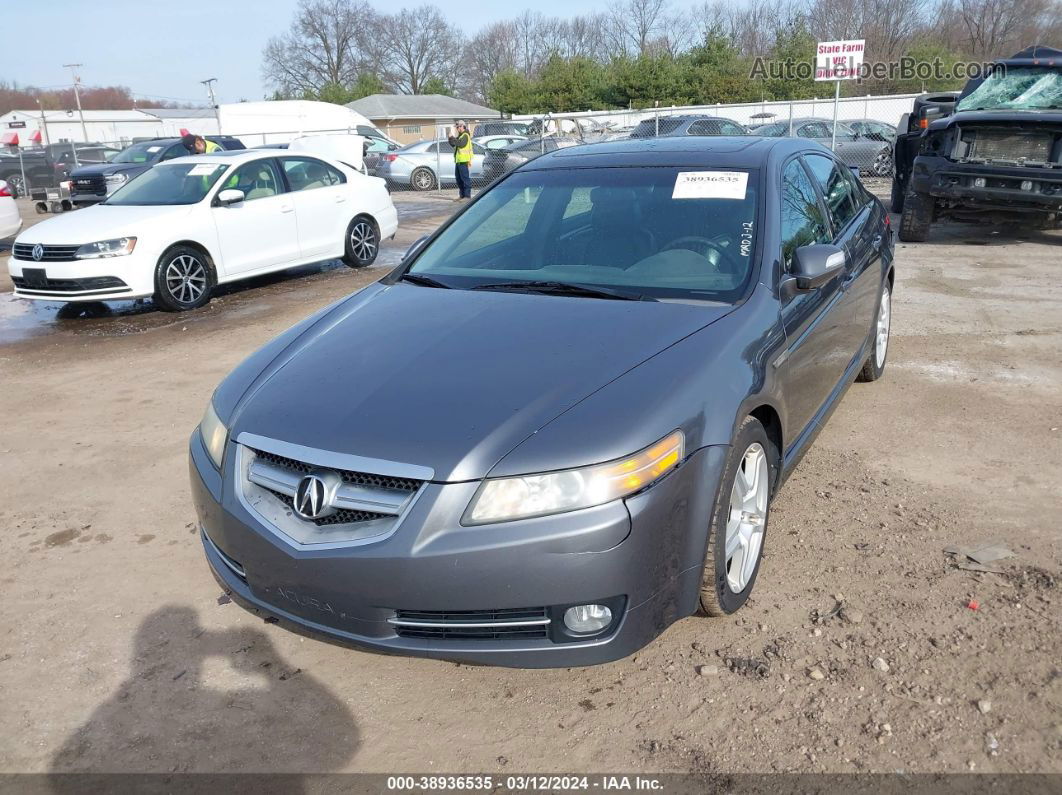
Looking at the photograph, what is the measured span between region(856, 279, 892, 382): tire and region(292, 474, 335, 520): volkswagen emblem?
12.6 feet

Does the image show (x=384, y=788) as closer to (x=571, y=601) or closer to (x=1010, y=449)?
(x=571, y=601)

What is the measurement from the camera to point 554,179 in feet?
13.6

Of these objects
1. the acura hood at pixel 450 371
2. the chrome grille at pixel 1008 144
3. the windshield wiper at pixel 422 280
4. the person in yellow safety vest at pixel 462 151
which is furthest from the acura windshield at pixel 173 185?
the chrome grille at pixel 1008 144

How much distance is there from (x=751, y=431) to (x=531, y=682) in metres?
1.12

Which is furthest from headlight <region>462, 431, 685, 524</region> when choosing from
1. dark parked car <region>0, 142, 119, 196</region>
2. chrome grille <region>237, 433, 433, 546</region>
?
dark parked car <region>0, 142, 119, 196</region>

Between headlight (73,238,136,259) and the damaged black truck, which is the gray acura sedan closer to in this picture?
headlight (73,238,136,259)

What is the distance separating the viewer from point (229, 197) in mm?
8977

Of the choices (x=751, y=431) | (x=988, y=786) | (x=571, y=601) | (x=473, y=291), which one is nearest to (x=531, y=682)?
(x=571, y=601)

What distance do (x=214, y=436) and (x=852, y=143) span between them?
21017mm

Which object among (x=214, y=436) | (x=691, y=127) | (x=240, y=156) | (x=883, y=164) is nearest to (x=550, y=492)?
(x=214, y=436)

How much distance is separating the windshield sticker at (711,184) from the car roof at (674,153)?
66 millimetres

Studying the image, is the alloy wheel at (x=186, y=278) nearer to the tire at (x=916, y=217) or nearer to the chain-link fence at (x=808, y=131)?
the tire at (x=916, y=217)

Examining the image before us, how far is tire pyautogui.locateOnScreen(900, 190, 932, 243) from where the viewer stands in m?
10.7

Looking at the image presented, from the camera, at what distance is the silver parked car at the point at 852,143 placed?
789 inches
